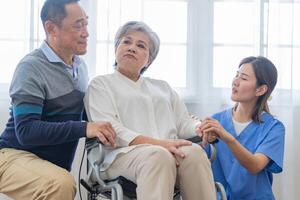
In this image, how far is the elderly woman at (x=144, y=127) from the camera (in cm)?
162

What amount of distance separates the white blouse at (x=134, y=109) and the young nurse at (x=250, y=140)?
20 centimetres

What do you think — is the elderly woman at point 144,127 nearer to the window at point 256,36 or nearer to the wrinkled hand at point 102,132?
the wrinkled hand at point 102,132

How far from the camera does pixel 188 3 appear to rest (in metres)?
2.64

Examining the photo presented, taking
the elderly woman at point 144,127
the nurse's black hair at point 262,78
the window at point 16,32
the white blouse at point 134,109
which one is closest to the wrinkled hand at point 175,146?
the elderly woman at point 144,127

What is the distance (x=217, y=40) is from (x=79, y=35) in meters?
0.93

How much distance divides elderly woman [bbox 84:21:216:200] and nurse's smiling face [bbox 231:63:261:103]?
0.27 m

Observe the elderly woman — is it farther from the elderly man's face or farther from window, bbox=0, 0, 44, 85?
window, bbox=0, 0, 44, 85

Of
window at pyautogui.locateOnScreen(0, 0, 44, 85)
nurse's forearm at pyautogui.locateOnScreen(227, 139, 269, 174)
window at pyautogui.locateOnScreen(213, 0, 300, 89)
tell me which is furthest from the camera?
window at pyautogui.locateOnScreen(213, 0, 300, 89)

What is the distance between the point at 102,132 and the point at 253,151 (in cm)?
75

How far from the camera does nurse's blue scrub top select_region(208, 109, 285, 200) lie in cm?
205

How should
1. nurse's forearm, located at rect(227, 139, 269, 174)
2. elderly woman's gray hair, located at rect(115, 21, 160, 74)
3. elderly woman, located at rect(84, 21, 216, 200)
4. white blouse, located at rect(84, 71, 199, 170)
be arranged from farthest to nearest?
1. elderly woman's gray hair, located at rect(115, 21, 160, 74)
2. nurse's forearm, located at rect(227, 139, 269, 174)
3. white blouse, located at rect(84, 71, 199, 170)
4. elderly woman, located at rect(84, 21, 216, 200)

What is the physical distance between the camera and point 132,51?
203 centimetres

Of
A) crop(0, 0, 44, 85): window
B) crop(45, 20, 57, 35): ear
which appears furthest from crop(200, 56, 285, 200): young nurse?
crop(0, 0, 44, 85): window

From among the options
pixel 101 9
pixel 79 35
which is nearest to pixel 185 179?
pixel 79 35
